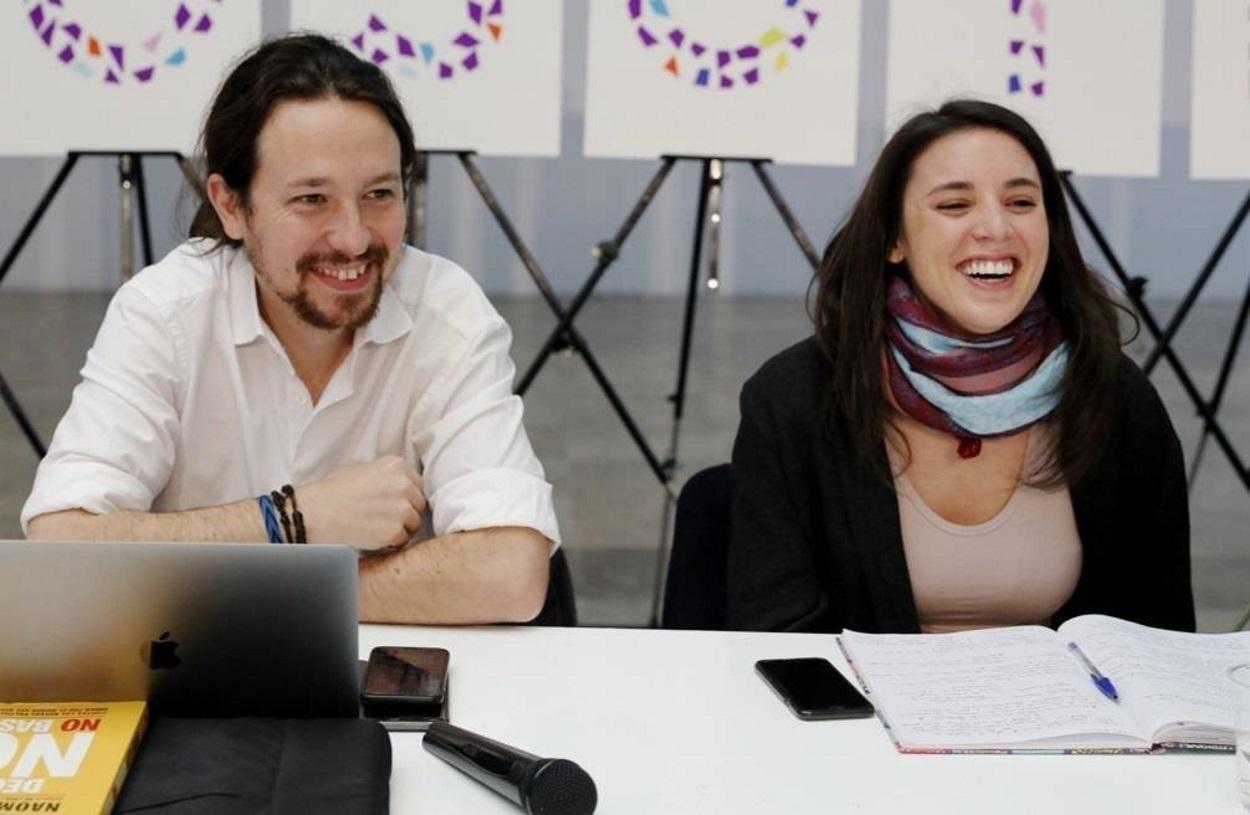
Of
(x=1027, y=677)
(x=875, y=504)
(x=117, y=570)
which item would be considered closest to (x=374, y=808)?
(x=117, y=570)

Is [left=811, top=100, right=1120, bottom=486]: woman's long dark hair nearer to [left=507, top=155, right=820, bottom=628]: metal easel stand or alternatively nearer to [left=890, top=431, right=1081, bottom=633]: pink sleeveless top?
[left=890, top=431, right=1081, bottom=633]: pink sleeveless top

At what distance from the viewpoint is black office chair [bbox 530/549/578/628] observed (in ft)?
6.72

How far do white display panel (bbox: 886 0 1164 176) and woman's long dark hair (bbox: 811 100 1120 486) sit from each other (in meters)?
1.63

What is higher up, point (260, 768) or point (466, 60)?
point (466, 60)

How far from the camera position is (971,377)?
6.97ft

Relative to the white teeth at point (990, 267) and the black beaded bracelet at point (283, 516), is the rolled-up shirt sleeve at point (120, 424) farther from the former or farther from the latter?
the white teeth at point (990, 267)

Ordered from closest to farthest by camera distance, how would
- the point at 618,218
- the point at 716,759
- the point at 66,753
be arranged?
the point at 66,753 → the point at 716,759 → the point at 618,218

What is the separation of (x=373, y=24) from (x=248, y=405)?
1.72 metres

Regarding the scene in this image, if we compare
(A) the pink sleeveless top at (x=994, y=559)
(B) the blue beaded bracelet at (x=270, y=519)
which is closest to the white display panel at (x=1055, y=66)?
(A) the pink sleeveless top at (x=994, y=559)

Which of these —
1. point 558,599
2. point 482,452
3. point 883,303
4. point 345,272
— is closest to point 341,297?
point 345,272

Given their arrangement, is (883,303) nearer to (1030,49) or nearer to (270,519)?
(270,519)

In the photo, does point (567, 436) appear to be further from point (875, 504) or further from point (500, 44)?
point (875, 504)

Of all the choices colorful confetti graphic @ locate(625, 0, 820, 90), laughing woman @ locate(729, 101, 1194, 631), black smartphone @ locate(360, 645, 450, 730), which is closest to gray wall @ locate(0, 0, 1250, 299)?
colorful confetti graphic @ locate(625, 0, 820, 90)

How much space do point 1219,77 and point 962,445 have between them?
2309 millimetres
